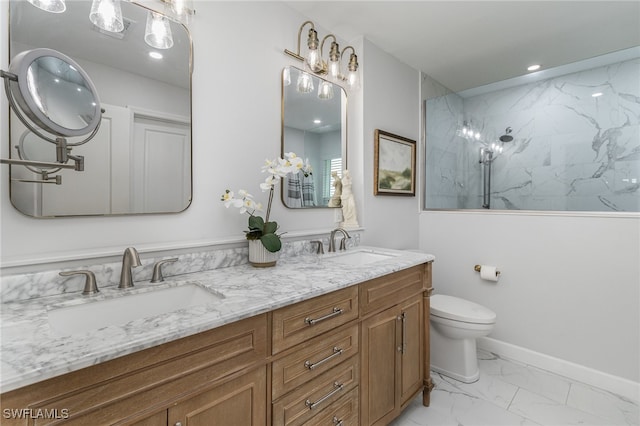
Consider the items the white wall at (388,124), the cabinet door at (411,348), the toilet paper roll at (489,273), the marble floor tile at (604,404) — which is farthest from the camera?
the toilet paper roll at (489,273)

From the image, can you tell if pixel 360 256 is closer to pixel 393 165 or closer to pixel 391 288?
pixel 391 288

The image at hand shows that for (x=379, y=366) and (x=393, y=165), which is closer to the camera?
(x=379, y=366)

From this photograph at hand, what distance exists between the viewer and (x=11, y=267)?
0.97 m

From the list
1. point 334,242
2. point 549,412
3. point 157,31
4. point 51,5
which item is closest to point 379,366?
point 334,242

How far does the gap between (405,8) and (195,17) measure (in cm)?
128

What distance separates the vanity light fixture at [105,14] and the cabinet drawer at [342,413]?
1.69 m

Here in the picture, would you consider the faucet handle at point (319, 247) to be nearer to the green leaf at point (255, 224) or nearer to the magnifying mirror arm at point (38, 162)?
the green leaf at point (255, 224)

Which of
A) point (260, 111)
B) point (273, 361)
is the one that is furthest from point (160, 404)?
point (260, 111)

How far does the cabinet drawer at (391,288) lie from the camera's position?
1.39 metres

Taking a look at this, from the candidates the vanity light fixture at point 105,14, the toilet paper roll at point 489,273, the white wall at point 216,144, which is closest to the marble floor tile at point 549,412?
the toilet paper roll at point 489,273

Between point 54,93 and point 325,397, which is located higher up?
point 54,93

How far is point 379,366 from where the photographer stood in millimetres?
1452

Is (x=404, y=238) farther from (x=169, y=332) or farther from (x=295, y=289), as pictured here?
(x=169, y=332)

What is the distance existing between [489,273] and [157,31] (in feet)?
8.87
